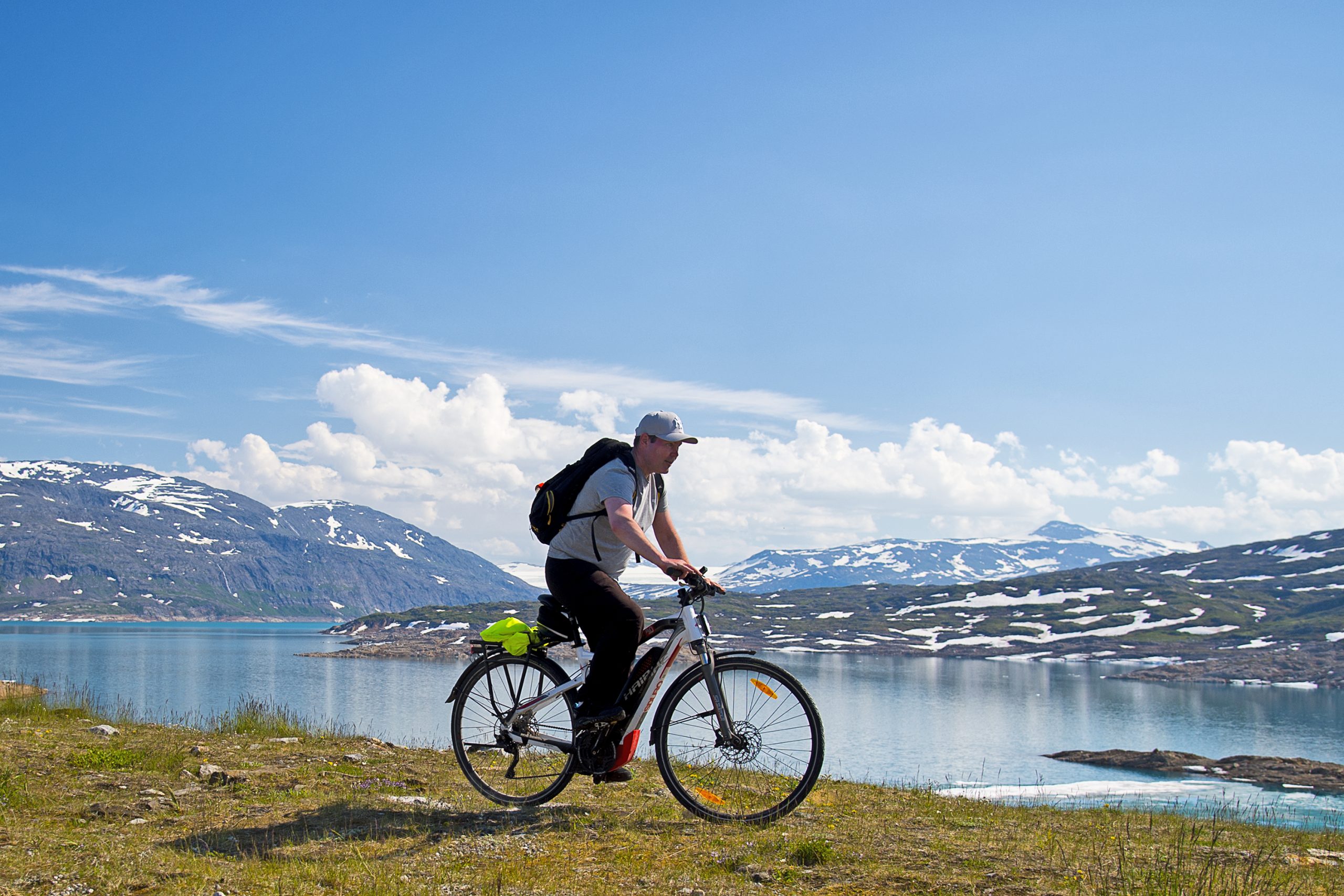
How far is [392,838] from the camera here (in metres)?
6.10

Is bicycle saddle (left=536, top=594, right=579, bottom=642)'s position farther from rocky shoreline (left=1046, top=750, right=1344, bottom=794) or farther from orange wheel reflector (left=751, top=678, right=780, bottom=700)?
rocky shoreline (left=1046, top=750, right=1344, bottom=794)

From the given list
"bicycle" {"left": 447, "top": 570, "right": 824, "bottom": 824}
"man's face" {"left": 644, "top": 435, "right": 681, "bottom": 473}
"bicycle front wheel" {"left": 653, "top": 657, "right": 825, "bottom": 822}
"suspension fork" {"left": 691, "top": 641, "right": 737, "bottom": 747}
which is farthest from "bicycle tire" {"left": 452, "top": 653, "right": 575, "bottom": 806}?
"man's face" {"left": 644, "top": 435, "right": 681, "bottom": 473}

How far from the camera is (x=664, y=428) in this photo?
6.59m

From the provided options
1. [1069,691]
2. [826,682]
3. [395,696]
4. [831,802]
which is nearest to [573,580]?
[831,802]

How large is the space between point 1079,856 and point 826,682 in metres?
100

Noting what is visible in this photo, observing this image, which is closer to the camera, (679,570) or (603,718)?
(679,570)

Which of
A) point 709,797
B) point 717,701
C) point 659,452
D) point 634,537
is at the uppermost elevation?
point 659,452

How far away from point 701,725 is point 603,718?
0.72m

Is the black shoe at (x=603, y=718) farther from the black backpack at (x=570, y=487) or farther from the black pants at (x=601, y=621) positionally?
the black backpack at (x=570, y=487)

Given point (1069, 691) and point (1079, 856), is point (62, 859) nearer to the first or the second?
point (1079, 856)

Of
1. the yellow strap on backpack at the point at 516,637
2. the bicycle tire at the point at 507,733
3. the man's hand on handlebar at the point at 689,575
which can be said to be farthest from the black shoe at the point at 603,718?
the man's hand on handlebar at the point at 689,575

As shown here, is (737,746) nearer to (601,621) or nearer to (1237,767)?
(601,621)

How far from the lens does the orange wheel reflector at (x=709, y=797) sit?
21.4 ft

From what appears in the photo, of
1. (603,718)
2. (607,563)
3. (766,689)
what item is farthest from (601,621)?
(766,689)
